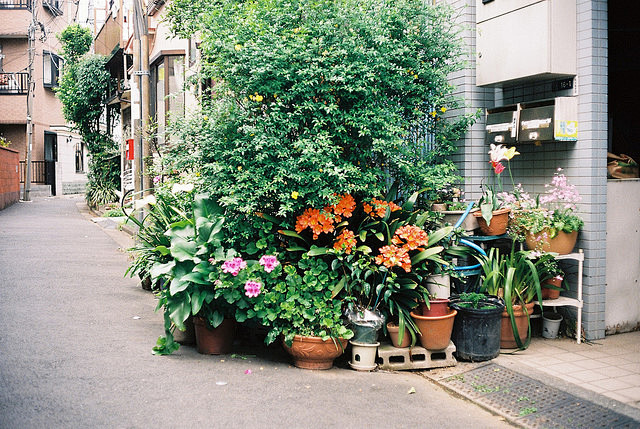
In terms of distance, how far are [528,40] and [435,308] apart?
301 centimetres

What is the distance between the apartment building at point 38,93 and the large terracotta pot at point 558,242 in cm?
2957

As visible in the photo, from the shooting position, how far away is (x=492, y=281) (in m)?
6.31

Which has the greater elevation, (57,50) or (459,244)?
(57,50)

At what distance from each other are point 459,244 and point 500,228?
1.51ft

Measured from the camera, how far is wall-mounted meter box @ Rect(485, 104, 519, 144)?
22.1 feet

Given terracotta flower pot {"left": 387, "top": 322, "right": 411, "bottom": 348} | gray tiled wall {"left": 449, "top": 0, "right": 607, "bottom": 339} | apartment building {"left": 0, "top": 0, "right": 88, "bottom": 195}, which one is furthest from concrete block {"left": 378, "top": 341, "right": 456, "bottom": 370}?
apartment building {"left": 0, "top": 0, "right": 88, "bottom": 195}

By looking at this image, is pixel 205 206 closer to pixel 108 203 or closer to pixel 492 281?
pixel 492 281

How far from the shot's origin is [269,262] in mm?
5734

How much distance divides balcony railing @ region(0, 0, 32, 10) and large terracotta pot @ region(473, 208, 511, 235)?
3207 centimetres

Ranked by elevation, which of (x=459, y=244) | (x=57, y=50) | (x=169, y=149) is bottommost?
(x=459, y=244)

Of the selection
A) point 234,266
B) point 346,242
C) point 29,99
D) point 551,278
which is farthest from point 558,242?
point 29,99

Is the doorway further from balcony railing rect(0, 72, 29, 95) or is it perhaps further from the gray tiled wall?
the gray tiled wall

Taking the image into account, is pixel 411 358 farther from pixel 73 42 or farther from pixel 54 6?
pixel 54 6

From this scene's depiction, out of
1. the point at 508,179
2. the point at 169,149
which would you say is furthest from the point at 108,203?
the point at 508,179
